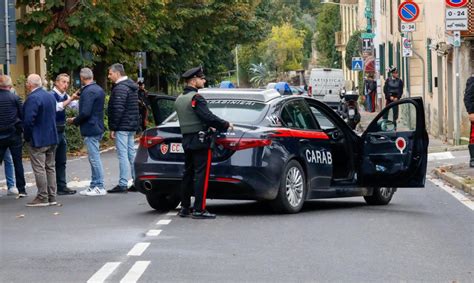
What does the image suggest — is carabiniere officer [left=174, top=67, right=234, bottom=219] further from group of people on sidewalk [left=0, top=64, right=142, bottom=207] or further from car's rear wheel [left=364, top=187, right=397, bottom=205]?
car's rear wheel [left=364, top=187, right=397, bottom=205]

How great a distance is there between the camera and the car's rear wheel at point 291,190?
1451cm

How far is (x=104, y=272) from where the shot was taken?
396 inches

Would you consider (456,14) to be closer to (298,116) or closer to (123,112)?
(123,112)

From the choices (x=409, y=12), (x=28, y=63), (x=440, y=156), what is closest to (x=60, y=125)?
(x=440, y=156)

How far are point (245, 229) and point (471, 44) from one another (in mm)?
21511

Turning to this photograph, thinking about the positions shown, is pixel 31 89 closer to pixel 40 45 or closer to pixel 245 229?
pixel 245 229

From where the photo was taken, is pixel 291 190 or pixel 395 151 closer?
pixel 291 190

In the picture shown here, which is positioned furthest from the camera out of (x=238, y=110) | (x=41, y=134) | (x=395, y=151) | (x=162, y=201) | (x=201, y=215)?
(x=41, y=134)

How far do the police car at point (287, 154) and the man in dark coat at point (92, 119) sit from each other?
1.41 metres

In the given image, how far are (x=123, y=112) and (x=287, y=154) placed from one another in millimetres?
3928

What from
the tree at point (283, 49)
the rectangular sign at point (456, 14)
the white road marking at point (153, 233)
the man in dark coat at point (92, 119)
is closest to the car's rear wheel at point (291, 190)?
the white road marking at point (153, 233)

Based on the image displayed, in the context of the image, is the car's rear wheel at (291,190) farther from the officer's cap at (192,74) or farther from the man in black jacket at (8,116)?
the man in black jacket at (8,116)

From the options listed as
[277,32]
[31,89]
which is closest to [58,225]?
[31,89]

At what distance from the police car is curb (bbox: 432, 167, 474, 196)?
6.68ft
